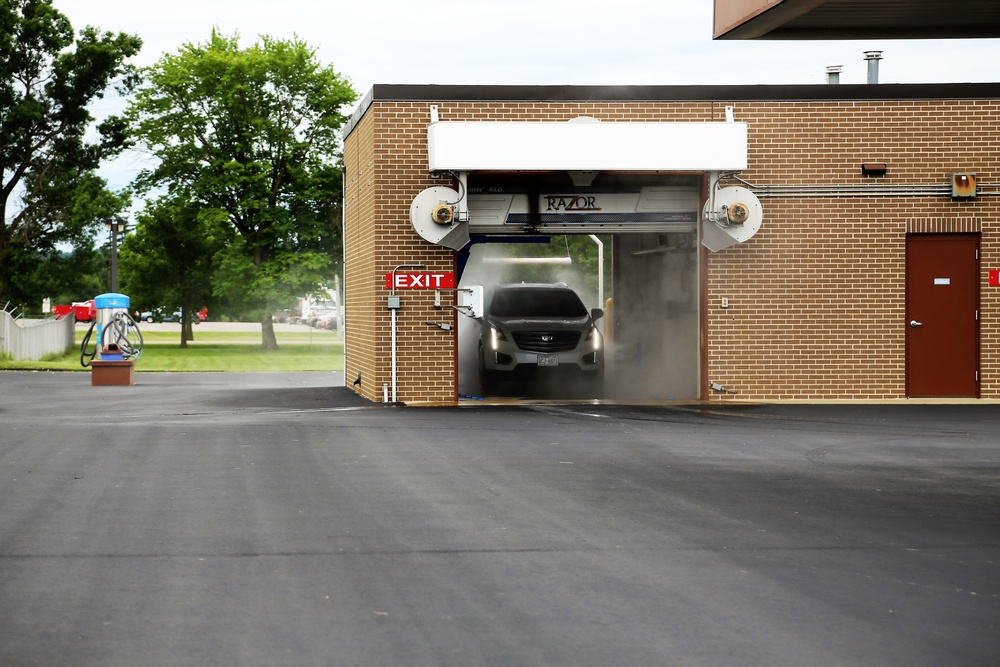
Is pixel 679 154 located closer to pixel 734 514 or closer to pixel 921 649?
pixel 734 514

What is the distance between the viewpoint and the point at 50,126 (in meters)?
50.8

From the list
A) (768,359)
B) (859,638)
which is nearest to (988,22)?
(768,359)

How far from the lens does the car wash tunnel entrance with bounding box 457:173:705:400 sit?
1984 centimetres

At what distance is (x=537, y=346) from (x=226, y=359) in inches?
1120

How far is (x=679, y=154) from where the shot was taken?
18.7m

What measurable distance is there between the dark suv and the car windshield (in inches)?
2.1

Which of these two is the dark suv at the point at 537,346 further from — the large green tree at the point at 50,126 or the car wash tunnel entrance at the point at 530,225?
the large green tree at the point at 50,126

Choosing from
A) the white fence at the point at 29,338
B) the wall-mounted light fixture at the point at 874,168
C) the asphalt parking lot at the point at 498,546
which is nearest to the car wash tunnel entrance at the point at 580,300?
the wall-mounted light fixture at the point at 874,168

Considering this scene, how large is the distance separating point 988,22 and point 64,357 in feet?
124

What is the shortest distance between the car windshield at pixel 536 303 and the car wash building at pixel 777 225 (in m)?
1.36

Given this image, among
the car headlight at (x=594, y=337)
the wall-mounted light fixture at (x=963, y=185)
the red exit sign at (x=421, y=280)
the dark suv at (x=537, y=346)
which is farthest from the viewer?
the car headlight at (x=594, y=337)

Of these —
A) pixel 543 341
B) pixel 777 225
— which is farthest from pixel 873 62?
pixel 543 341

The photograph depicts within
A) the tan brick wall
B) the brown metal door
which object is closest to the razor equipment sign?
the tan brick wall

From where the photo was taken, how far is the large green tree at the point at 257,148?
57.9m
